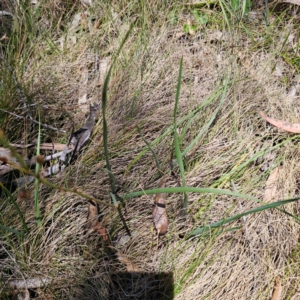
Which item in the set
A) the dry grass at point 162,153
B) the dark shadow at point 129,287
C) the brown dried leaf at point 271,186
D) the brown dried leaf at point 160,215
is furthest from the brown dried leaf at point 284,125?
the dark shadow at point 129,287

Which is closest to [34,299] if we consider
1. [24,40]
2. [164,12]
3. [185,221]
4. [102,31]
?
[185,221]

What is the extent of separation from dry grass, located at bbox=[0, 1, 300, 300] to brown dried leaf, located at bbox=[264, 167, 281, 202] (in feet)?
0.09

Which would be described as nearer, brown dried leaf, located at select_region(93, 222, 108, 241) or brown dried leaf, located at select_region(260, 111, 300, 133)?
brown dried leaf, located at select_region(93, 222, 108, 241)

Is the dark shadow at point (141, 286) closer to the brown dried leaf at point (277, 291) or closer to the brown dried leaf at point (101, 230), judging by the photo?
the brown dried leaf at point (101, 230)

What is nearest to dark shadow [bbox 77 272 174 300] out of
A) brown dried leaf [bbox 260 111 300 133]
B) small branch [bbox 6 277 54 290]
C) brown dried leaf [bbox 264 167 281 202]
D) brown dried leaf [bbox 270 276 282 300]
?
small branch [bbox 6 277 54 290]

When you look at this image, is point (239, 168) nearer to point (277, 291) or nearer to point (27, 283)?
point (277, 291)

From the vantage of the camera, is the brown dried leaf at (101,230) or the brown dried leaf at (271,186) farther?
the brown dried leaf at (271,186)

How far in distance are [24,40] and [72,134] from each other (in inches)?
27.2

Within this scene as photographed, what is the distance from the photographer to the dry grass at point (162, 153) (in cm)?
158

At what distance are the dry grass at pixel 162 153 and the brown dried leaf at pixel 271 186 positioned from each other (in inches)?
1.0

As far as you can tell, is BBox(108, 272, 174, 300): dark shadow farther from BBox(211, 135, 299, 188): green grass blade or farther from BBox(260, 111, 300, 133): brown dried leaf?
BBox(260, 111, 300, 133): brown dried leaf

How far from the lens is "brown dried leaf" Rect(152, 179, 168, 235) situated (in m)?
1.66

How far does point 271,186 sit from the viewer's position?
1835 millimetres

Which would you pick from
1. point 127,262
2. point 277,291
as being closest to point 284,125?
point 277,291
